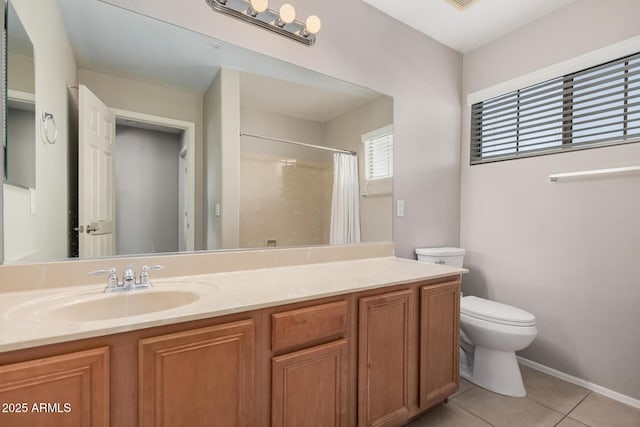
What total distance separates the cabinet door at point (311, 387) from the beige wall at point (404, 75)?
44.1 inches

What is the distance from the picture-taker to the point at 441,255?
2154 millimetres

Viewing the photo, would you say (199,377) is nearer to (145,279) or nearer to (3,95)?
(145,279)

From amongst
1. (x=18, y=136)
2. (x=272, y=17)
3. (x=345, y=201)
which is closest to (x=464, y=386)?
(x=345, y=201)

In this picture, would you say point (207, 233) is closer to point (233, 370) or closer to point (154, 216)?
point (154, 216)

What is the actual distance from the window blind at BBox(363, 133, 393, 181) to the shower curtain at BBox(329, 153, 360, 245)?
0.36ft

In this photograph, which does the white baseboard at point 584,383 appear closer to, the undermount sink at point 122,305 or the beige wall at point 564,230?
the beige wall at point 564,230

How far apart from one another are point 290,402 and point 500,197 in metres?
2.08

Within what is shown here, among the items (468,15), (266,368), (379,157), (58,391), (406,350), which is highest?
(468,15)

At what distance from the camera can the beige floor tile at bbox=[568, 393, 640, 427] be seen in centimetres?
155

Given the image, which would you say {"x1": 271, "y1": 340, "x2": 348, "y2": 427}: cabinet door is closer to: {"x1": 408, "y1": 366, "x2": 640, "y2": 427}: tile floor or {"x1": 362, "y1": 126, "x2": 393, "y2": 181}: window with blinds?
{"x1": 408, "y1": 366, "x2": 640, "y2": 427}: tile floor

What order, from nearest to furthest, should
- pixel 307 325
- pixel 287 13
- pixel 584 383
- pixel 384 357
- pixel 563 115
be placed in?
pixel 307 325
pixel 384 357
pixel 287 13
pixel 584 383
pixel 563 115

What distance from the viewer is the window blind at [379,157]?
200cm

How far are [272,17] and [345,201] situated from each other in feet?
3.59

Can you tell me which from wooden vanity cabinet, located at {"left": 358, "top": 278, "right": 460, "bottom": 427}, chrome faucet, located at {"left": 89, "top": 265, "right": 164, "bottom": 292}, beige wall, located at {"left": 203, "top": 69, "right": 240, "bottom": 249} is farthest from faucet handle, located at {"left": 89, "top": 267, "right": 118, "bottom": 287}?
wooden vanity cabinet, located at {"left": 358, "top": 278, "right": 460, "bottom": 427}
